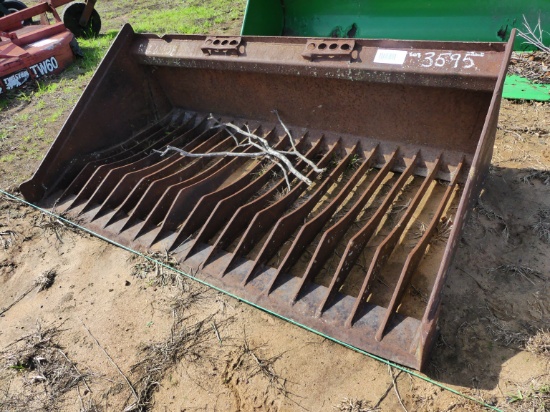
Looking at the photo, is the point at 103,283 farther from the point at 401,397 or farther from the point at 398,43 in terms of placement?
the point at 398,43

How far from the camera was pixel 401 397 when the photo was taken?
1929 mm

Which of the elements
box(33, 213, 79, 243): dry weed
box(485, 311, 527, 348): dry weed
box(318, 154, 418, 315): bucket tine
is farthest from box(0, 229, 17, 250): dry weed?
box(485, 311, 527, 348): dry weed

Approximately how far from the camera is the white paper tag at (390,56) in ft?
8.53

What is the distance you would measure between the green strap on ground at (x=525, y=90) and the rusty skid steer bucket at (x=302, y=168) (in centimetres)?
169

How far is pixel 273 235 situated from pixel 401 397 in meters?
1.10

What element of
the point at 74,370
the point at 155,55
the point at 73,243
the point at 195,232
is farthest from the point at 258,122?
the point at 74,370

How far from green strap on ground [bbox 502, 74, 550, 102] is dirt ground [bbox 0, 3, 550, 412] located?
1269 millimetres

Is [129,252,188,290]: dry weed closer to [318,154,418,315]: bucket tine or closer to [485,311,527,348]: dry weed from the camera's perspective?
[318,154,418,315]: bucket tine

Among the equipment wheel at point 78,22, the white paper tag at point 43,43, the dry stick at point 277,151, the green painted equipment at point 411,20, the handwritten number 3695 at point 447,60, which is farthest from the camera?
the equipment wheel at point 78,22

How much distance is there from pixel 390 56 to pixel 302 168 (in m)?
1.03

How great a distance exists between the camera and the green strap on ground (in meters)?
3.91

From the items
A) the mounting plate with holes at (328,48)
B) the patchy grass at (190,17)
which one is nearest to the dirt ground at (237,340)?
the mounting plate with holes at (328,48)

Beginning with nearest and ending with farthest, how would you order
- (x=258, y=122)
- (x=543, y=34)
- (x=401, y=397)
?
(x=401, y=397) < (x=258, y=122) < (x=543, y=34)

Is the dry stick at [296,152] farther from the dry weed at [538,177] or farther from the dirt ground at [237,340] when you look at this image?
the dry weed at [538,177]
